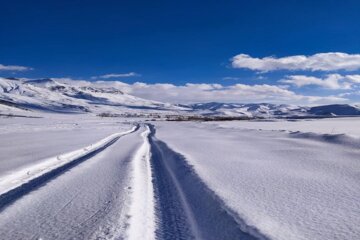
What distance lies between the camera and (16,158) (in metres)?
13.0

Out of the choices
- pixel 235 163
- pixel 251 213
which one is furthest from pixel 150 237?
pixel 235 163

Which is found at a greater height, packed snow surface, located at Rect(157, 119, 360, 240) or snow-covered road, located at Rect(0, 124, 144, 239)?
packed snow surface, located at Rect(157, 119, 360, 240)

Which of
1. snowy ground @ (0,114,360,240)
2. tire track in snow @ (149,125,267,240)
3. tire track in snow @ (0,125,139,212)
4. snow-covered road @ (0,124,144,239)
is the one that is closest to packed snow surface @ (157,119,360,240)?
snowy ground @ (0,114,360,240)

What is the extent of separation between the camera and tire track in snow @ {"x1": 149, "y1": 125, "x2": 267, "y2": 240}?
4.94 m

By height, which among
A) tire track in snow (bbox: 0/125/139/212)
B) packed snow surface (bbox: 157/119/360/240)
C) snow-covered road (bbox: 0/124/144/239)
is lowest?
tire track in snow (bbox: 0/125/139/212)

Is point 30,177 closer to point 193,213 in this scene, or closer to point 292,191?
point 193,213

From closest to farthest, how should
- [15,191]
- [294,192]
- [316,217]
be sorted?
1. [316,217]
2. [294,192]
3. [15,191]

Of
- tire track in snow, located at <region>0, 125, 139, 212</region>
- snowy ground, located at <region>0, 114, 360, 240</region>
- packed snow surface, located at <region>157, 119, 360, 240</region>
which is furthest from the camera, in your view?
tire track in snow, located at <region>0, 125, 139, 212</region>

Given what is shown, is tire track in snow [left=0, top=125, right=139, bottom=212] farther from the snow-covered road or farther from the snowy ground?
the snow-covered road

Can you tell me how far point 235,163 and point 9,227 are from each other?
723cm

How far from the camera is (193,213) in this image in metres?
6.09

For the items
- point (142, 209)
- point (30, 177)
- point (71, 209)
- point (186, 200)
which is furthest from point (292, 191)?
point (30, 177)

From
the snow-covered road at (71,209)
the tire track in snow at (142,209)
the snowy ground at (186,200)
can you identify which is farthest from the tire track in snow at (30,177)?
the tire track in snow at (142,209)

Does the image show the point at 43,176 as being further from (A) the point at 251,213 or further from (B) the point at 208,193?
(A) the point at 251,213
